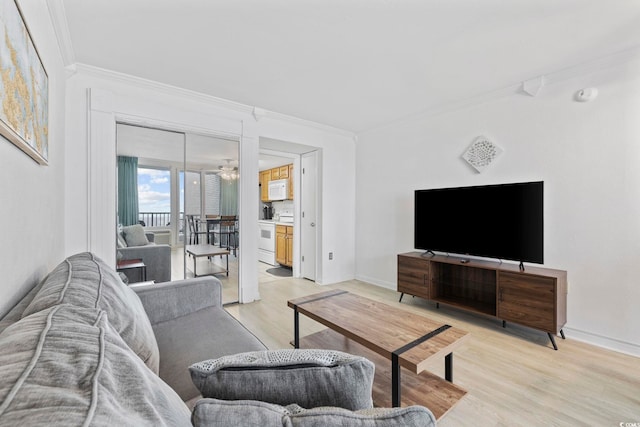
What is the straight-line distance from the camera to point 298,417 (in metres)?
0.51

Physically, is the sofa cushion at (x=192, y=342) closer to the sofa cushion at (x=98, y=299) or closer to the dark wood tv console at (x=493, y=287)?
the sofa cushion at (x=98, y=299)

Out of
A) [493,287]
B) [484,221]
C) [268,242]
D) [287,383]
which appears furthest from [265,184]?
[287,383]

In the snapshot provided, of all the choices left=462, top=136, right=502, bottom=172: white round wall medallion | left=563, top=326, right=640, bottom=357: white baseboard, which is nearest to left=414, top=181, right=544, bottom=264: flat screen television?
left=462, top=136, right=502, bottom=172: white round wall medallion

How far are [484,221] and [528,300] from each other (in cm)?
81

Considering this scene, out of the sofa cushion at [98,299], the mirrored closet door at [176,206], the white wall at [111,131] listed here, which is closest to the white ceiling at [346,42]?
the white wall at [111,131]

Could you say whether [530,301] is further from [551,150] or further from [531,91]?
[531,91]

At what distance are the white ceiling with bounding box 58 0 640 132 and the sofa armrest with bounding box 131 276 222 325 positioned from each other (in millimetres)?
1818

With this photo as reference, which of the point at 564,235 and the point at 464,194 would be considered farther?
the point at 464,194

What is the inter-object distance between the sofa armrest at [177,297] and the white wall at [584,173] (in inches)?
105

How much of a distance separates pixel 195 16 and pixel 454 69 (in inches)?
86.0

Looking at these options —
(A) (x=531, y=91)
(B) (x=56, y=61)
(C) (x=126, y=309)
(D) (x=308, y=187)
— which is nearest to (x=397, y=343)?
(C) (x=126, y=309)

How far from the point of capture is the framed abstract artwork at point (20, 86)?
908mm

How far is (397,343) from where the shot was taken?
1492 millimetres

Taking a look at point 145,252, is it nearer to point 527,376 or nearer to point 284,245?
point 284,245
